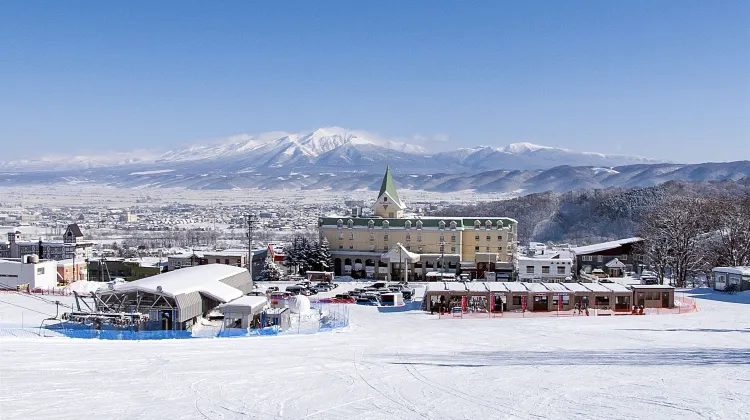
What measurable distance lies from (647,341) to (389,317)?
29.9ft

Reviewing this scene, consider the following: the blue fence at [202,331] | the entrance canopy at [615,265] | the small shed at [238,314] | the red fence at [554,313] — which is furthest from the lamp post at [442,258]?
the small shed at [238,314]

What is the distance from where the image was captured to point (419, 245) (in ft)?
143

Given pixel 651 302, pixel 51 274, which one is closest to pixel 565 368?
pixel 651 302

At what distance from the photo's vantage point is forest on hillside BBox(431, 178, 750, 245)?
269 feet

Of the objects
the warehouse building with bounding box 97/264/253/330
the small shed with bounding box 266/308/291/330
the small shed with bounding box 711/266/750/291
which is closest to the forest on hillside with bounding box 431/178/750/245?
the small shed with bounding box 711/266/750/291

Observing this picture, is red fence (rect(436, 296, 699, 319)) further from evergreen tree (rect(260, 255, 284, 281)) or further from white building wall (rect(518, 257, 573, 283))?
evergreen tree (rect(260, 255, 284, 281))

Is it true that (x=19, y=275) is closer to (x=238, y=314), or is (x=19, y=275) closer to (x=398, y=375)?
(x=238, y=314)

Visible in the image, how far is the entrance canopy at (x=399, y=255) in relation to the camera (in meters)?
40.8

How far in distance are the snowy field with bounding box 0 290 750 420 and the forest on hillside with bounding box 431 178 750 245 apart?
190ft

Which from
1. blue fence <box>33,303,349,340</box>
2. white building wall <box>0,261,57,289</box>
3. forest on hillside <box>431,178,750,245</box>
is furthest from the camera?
forest on hillside <box>431,178,750,245</box>

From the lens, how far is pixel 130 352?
17.7 metres

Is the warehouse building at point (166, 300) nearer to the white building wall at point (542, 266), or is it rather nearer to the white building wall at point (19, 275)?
the white building wall at point (19, 275)

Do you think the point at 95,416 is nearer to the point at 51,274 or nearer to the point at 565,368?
the point at 565,368

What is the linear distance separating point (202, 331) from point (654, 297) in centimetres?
1785
